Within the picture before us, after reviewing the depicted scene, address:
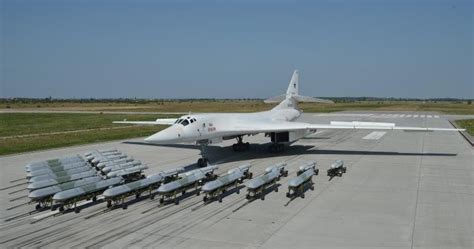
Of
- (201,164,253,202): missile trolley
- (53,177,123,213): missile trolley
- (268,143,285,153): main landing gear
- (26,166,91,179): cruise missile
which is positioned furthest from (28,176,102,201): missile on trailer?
(268,143,285,153): main landing gear

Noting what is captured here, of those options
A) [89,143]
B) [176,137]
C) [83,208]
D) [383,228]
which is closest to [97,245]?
[83,208]

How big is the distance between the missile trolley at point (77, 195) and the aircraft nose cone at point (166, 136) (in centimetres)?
520

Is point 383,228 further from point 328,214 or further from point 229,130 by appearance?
point 229,130

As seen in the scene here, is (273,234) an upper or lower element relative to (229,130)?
lower

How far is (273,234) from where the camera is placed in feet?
38.1

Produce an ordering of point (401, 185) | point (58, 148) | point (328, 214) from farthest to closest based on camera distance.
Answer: point (58, 148), point (401, 185), point (328, 214)

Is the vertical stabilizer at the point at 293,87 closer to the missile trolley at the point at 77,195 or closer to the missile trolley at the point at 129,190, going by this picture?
the missile trolley at the point at 129,190

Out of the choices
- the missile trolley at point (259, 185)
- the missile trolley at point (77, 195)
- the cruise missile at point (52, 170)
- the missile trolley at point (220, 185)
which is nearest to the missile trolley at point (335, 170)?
the missile trolley at point (259, 185)

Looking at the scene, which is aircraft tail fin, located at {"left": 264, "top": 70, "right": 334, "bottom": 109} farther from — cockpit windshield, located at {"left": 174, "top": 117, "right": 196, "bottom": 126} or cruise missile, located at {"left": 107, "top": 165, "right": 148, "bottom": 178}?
cruise missile, located at {"left": 107, "top": 165, "right": 148, "bottom": 178}

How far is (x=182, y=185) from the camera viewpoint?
1553cm

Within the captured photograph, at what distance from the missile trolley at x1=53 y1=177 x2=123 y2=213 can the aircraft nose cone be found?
5201 mm

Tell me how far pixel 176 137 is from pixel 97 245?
439 inches

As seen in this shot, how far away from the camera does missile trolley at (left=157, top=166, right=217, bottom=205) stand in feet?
48.9

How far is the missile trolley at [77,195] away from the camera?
1362 cm
